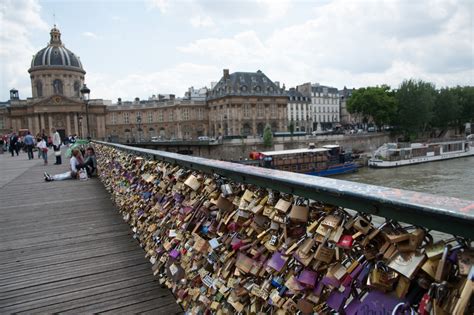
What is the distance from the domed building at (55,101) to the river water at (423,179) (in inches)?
2510

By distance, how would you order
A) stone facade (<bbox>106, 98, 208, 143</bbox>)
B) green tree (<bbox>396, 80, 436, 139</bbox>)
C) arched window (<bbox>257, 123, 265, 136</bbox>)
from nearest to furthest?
green tree (<bbox>396, 80, 436, 139</bbox>) < arched window (<bbox>257, 123, 265, 136</bbox>) < stone facade (<bbox>106, 98, 208, 143</bbox>)

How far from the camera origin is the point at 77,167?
36.8 ft

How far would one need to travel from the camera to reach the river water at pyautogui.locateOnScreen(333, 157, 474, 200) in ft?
92.9

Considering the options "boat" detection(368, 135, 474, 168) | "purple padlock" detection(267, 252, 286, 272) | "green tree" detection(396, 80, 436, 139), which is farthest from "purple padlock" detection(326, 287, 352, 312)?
"green tree" detection(396, 80, 436, 139)

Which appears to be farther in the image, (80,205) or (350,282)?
(80,205)

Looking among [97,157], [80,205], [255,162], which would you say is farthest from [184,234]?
[255,162]

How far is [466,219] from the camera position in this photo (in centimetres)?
106

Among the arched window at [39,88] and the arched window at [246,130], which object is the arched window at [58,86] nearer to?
the arched window at [39,88]

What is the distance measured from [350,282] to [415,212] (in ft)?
1.51

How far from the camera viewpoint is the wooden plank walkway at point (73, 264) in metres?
3.20

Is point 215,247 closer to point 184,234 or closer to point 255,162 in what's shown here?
point 184,234

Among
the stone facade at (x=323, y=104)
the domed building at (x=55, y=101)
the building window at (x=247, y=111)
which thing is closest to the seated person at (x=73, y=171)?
the building window at (x=247, y=111)

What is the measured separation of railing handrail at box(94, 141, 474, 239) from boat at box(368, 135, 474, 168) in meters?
48.4

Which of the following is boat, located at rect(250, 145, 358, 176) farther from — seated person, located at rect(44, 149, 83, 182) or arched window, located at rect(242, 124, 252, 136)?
arched window, located at rect(242, 124, 252, 136)
